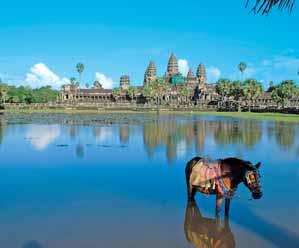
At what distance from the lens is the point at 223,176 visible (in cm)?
772

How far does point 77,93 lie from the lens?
161 m

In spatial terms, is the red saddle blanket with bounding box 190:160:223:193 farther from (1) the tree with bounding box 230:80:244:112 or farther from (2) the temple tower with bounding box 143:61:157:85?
(2) the temple tower with bounding box 143:61:157:85

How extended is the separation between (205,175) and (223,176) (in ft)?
1.35

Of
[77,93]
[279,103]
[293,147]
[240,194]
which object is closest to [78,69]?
[77,93]

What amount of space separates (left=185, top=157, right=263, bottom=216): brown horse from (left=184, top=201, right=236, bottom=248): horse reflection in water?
1.49 ft

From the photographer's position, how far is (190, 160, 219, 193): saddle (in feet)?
25.6

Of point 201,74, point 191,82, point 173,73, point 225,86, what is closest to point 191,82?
point 191,82

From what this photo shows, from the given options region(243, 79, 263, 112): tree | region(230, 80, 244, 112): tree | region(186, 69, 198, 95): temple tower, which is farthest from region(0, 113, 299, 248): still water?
region(186, 69, 198, 95): temple tower

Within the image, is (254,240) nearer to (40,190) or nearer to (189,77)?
(40,190)

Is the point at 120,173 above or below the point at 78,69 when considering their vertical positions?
below

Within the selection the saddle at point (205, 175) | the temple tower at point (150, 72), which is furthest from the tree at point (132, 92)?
the saddle at point (205, 175)

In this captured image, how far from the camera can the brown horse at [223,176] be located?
7.27m

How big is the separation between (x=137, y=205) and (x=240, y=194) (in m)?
3.13

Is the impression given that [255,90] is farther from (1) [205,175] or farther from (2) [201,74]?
(1) [205,175]
